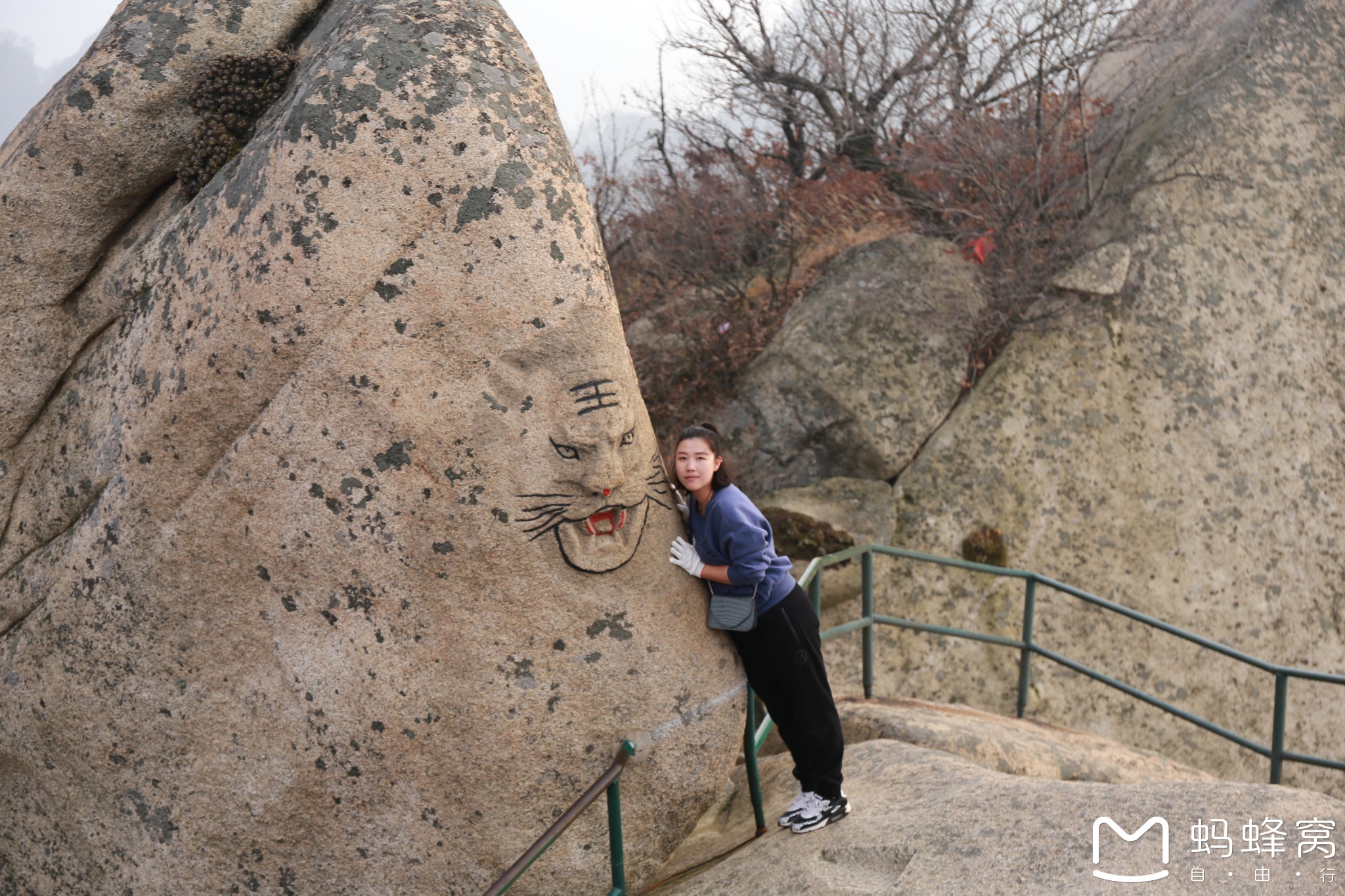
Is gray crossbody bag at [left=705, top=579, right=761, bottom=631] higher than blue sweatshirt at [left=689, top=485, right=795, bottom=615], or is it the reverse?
blue sweatshirt at [left=689, top=485, right=795, bottom=615]

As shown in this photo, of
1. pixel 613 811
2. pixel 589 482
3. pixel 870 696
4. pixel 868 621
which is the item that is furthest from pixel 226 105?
pixel 870 696

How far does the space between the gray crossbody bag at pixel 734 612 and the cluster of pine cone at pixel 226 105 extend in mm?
2705

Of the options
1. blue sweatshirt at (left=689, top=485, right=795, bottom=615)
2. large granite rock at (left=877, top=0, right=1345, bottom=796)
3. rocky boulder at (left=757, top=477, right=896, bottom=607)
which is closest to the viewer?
blue sweatshirt at (left=689, top=485, right=795, bottom=615)

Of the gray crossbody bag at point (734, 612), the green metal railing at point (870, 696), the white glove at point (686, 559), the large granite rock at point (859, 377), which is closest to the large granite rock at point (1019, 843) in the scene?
the green metal railing at point (870, 696)

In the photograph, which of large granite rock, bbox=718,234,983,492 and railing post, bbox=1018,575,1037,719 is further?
large granite rock, bbox=718,234,983,492

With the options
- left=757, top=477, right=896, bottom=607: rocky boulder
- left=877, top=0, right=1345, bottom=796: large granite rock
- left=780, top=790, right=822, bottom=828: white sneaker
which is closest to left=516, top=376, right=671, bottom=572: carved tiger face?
left=780, top=790, right=822, bottom=828: white sneaker

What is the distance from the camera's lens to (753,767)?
4.63 m

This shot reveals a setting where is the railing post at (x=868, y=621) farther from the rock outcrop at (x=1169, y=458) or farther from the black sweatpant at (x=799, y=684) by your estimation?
the black sweatpant at (x=799, y=684)

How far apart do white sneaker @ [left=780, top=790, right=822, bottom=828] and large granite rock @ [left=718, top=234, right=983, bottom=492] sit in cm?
415

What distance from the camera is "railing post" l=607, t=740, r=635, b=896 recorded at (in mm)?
3764

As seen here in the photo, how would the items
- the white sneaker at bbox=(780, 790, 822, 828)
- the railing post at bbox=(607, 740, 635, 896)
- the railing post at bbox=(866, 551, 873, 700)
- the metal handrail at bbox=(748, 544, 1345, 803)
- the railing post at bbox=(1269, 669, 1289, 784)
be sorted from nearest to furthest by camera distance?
the railing post at bbox=(607, 740, 635, 896) → the white sneaker at bbox=(780, 790, 822, 828) → the metal handrail at bbox=(748, 544, 1345, 803) → the railing post at bbox=(1269, 669, 1289, 784) → the railing post at bbox=(866, 551, 873, 700)

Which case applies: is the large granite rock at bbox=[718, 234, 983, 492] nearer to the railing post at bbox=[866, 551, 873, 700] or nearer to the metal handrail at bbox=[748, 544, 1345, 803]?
the metal handrail at bbox=[748, 544, 1345, 803]

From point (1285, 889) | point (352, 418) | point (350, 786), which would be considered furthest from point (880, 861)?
point (352, 418)

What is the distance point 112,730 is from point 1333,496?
8894 millimetres
